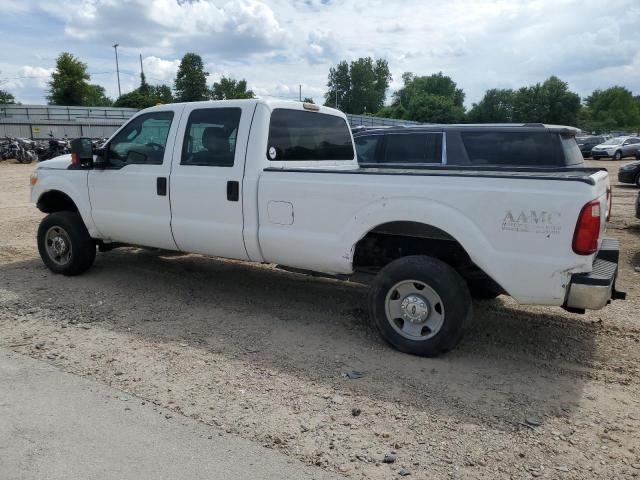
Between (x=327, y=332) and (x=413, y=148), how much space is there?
4.08m

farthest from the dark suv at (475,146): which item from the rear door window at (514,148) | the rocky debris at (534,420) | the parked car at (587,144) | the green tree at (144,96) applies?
the green tree at (144,96)

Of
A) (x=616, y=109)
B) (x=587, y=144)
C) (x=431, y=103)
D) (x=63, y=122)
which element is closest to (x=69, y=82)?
(x=63, y=122)

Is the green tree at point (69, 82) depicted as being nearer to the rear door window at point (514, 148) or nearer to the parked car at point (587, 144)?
the parked car at point (587, 144)

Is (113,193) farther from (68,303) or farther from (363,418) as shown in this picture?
(363,418)

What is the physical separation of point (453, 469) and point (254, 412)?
1254mm

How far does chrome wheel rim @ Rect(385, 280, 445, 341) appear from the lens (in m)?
4.08

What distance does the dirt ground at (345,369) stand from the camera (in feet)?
9.80

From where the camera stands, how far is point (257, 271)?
6590mm

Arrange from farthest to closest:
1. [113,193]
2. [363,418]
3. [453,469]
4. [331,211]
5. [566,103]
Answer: [566,103], [113,193], [331,211], [363,418], [453,469]

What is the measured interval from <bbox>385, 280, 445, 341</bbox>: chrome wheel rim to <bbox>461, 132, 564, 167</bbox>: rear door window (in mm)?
3804

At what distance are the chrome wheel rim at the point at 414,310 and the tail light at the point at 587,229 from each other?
1040 mm

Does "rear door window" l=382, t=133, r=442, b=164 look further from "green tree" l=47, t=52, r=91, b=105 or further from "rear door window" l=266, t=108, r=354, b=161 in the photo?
"green tree" l=47, t=52, r=91, b=105

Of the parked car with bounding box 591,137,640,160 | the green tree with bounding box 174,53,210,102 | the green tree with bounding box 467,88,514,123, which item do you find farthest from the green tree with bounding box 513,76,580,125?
the parked car with bounding box 591,137,640,160

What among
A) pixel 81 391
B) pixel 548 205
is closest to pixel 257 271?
pixel 81 391
